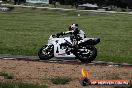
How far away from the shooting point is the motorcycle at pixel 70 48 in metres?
17.3

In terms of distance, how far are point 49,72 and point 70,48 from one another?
3987 mm

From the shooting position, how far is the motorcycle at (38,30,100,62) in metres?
17.3

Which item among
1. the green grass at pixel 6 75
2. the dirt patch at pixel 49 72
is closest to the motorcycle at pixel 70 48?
the dirt patch at pixel 49 72

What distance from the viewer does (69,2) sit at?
113375mm

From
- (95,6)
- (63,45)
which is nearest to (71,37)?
(63,45)

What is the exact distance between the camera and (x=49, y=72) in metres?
14.1

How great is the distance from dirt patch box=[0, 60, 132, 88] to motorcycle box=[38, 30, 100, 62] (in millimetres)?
1385

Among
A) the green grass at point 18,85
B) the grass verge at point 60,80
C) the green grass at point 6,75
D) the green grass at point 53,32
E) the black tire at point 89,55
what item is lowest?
the green grass at point 53,32

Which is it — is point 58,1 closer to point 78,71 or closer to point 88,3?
point 88,3

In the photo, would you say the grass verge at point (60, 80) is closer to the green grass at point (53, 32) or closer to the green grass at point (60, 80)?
the green grass at point (60, 80)

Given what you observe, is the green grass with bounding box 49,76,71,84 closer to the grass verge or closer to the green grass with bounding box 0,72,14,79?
the grass verge

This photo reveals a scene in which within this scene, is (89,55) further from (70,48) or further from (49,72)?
(49,72)

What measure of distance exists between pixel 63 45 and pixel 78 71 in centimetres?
381

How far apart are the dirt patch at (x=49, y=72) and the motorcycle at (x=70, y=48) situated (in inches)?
54.5
